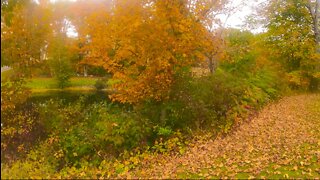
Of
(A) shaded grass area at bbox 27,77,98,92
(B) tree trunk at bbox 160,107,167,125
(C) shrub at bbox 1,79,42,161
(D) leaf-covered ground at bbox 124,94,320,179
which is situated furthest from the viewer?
(A) shaded grass area at bbox 27,77,98,92

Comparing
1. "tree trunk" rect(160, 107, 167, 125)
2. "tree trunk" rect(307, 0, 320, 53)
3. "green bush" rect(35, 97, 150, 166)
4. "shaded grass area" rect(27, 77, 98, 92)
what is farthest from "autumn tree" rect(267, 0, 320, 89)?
"green bush" rect(35, 97, 150, 166)

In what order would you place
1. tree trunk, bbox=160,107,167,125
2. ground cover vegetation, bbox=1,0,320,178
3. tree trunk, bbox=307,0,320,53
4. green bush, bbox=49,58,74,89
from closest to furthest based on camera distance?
ground cover vegetation, bbox=1,0,320,178 → tree trunk, bbox=160,107,167,125 → green bush, bbox=49,58,74,89 → tree trunk, bbox=307,0,320,53

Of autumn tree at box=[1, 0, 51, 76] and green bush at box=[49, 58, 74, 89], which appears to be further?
green bush at box=[49, 58, 74, 89]

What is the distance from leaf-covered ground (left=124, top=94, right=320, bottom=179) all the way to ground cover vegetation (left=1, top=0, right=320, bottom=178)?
0.03 metres

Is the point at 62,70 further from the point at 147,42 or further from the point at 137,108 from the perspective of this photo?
the point at 147,42

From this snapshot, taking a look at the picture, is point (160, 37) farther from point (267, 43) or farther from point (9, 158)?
point (267, 43)

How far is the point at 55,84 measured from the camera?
1499cm

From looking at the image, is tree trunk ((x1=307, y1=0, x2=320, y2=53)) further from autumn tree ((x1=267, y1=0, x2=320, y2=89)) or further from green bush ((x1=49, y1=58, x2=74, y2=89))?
green bush ((x1=49, y1=58, x2=74, y2=89))

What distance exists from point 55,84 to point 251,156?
31.9ft

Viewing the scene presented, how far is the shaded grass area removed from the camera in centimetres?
1461

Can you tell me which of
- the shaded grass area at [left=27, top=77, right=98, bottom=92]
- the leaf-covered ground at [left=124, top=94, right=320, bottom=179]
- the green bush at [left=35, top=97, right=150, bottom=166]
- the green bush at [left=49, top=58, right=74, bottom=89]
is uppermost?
the green bush at [left=49, top=58, right=74, bottom=89]

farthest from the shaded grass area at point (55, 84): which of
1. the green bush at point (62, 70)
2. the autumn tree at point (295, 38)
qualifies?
the autumn tree at point (295, 38)

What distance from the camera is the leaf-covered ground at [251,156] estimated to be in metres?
7.46

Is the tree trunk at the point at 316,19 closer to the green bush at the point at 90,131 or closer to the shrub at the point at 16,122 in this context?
the green bush at the point at 90,131
